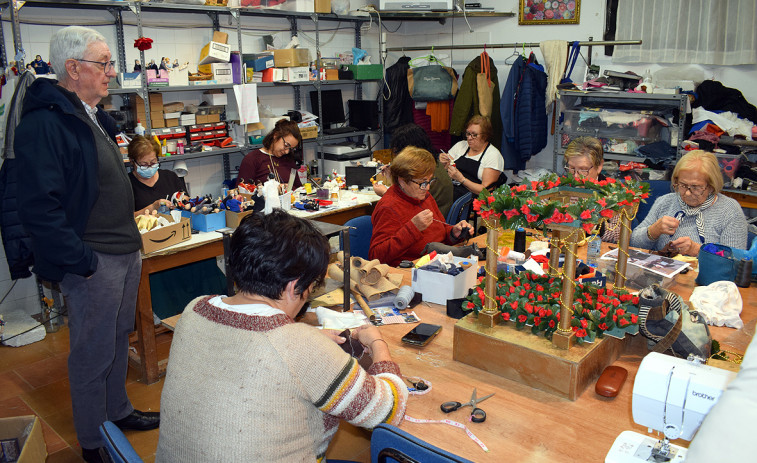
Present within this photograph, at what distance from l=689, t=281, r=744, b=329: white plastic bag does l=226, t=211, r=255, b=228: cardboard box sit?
238cm

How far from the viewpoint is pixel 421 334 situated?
2062 millimetres

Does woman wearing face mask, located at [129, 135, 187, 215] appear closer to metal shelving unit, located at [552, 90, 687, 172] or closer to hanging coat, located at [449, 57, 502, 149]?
hanging coat, located at [449, 57, 502, 149]

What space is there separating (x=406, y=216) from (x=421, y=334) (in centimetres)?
116

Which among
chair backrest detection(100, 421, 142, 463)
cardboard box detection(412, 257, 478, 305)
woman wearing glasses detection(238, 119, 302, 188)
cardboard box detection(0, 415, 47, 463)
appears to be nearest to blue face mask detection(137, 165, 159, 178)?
woman wearing glasses detection(238, 119, 302, 188)

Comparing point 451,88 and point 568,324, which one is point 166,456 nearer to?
point 568,324

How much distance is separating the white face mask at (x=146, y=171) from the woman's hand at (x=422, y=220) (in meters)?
1.88

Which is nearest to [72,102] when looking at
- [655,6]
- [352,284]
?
[352,284]

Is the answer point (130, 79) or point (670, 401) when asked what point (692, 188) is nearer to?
point (670, 401)

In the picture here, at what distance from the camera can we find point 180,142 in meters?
4.86

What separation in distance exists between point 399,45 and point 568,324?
591cm

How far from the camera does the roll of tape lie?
231 centimetres

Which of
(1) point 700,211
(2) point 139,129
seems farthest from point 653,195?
(2) point 139,129

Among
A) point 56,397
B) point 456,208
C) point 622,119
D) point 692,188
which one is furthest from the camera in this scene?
point 622,119

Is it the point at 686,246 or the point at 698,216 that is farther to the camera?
the point at 698,216
